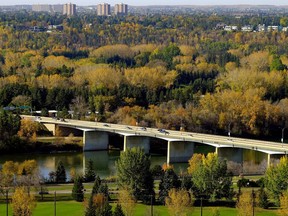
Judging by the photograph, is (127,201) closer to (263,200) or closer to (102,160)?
(263,200)

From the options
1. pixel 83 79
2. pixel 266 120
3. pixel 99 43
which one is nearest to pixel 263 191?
pixel 266 120

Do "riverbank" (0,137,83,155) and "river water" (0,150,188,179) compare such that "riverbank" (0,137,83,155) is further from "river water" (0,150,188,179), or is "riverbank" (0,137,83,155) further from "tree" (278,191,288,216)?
"tree" (278,191,288,216)

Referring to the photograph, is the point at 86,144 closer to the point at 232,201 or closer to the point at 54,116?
the point at 54,116

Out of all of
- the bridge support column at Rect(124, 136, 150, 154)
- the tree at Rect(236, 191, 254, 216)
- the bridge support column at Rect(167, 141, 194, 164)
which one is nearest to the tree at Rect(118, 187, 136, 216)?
the tree at Rect(236, 191, 254, 216)

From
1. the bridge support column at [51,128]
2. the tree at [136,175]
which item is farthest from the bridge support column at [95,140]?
the tree at [136,175]

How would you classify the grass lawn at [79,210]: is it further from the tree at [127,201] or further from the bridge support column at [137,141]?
the bridge support column at [137,141]

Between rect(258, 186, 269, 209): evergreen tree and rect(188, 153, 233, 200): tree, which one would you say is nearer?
rect(258, 186, 269, 209): evergreen tree
